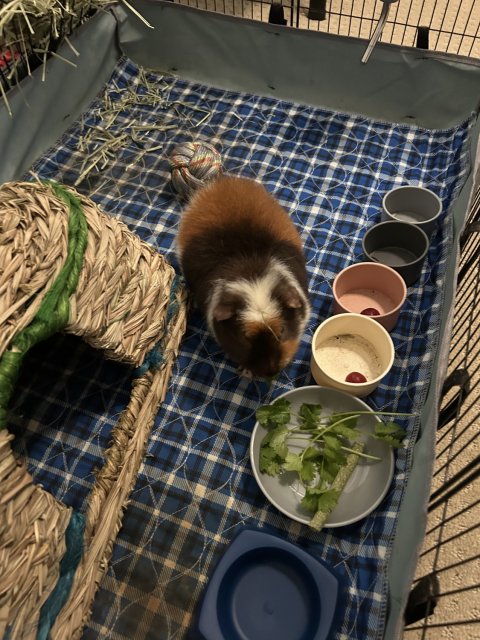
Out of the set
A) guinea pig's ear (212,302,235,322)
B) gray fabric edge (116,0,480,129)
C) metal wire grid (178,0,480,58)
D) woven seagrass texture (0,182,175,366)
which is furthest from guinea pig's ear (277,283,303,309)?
metal wire grid (178,0,480,58)

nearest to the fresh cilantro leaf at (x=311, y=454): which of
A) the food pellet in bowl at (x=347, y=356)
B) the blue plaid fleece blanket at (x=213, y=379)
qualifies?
the blue plaid fleece blanket at (x=213, y=379)

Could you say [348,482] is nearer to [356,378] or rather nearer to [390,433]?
[390,433]

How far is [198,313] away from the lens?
2.29 meters

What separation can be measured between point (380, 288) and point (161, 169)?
4.70ft

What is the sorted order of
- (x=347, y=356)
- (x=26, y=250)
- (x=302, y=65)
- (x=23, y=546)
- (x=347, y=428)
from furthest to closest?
(x=302, y=65), (x=347, y=356), (x=347, y=428), (x=26, y=250), (x=23, y=546)

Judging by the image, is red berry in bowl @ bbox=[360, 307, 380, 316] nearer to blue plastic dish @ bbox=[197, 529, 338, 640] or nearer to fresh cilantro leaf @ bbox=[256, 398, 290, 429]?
fresh cilantro leaf @ bbox=[256, 398, 290, 429]

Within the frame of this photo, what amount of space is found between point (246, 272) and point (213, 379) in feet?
1.76

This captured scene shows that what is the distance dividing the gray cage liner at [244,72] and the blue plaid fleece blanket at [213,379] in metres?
0.10

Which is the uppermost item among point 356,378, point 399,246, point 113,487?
point 399,246

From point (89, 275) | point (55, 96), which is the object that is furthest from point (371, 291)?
point (55, 96)

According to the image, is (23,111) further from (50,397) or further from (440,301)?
(440,301)

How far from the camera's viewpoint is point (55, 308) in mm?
1398

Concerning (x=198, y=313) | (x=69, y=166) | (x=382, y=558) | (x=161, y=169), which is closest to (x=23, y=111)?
(x=69, y=166)

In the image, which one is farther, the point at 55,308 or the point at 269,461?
the point at 269,461
